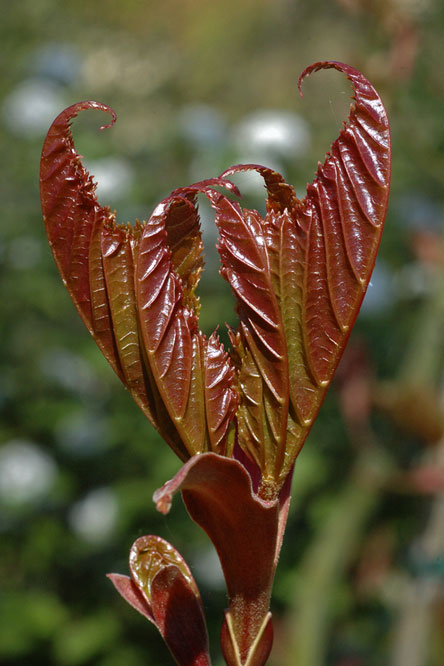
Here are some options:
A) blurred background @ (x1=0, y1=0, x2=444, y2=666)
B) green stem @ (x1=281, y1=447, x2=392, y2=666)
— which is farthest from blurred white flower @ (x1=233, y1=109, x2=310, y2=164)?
green stem @ (x1=281, y1=447, x2=392, y2=666)

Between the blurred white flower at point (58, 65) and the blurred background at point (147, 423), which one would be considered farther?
the blurred white flower at point (58, 65)

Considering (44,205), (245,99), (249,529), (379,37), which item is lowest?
(249,529)

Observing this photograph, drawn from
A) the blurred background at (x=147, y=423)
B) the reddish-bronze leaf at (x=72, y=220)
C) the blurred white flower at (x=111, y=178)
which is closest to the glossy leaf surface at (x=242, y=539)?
the reddish-bronze leaf at (x=72, y=220)

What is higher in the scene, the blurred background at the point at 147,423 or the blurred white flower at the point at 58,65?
the blurred white flower at the point at 58,65

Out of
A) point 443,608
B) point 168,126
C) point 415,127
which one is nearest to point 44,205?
point 415,127

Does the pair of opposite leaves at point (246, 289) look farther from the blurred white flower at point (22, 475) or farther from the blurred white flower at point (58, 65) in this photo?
the blurred white flower at point (58, 65)

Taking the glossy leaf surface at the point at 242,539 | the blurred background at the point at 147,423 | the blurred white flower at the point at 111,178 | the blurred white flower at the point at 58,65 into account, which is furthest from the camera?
the blurred white flower at the point at 58,65

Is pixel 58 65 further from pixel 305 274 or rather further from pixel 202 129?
pixel 305 274

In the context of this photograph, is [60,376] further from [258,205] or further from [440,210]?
[440,210]

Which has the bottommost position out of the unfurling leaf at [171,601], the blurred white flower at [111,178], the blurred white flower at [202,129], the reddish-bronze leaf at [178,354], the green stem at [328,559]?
the green stem at [328,559]
